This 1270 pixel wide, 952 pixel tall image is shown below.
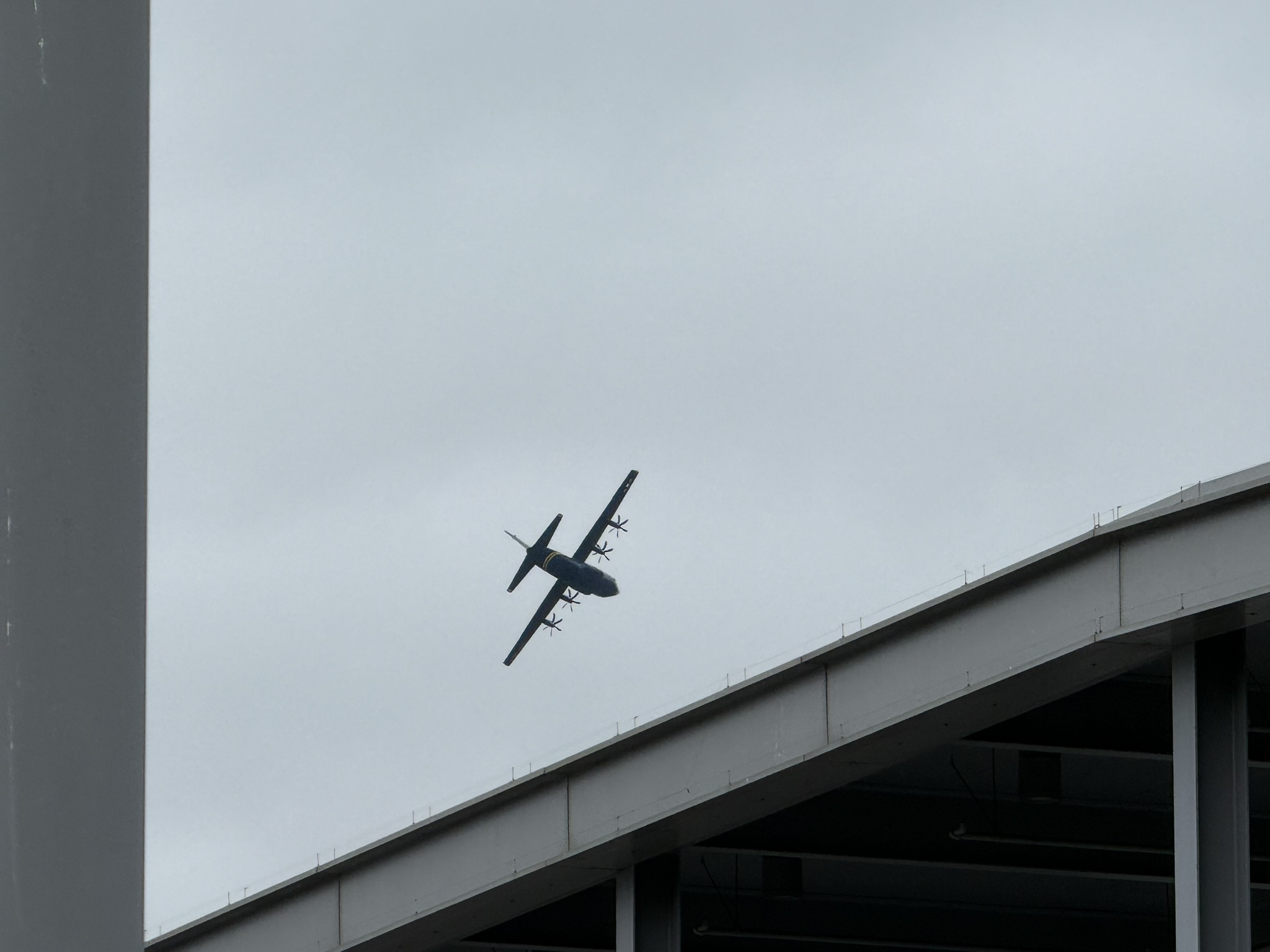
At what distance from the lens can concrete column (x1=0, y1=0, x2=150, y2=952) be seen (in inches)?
120

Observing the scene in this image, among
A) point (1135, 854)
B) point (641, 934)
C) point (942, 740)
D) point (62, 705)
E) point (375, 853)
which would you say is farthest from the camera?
point (1135, 854)

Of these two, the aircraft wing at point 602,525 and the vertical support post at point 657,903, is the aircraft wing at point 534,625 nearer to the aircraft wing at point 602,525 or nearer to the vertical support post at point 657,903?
the aircraft wing at point 602,525

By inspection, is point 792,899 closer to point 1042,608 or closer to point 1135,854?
point 1135,854

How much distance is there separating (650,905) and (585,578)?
34887 mm

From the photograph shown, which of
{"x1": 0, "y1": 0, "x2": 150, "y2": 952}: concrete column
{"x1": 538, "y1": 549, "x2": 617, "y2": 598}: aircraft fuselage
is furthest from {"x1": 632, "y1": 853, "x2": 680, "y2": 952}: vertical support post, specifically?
{"x1": 538, "y1": 549, "x2": 617, "y2": 598}: aircraft fuselage

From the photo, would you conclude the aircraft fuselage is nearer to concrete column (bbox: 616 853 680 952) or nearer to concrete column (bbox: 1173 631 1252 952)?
concrete column (bbox: 616 853 680 952)

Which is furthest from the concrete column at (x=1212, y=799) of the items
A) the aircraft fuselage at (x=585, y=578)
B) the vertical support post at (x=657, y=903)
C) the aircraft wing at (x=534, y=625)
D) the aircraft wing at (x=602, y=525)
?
the aircraft wing at (x=534, y=625)

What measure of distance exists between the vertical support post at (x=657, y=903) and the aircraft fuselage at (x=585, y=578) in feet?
112

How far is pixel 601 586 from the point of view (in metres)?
58.5

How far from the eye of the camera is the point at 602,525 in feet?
210

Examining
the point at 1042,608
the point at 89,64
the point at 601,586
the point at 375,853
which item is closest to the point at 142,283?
the point at 89,64

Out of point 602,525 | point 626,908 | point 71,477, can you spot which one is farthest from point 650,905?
point 602,525

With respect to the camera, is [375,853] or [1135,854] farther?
[1135,854]

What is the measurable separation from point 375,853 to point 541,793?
3.11 metres
